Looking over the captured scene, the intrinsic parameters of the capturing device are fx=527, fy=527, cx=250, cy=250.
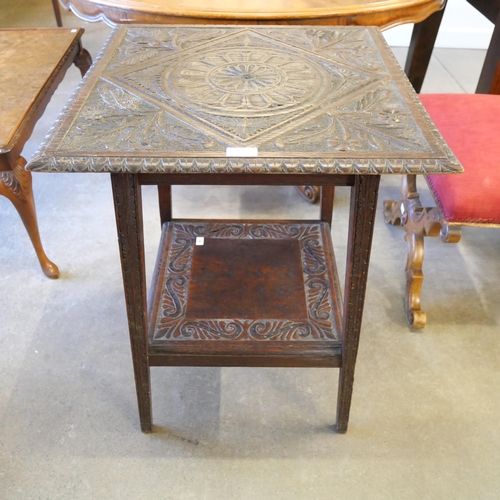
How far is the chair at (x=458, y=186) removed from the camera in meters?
1.19

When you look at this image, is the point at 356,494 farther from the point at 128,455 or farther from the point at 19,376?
the point at 19,376

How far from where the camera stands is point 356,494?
112 centimetres

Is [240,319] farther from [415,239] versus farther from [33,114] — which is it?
[33,114]

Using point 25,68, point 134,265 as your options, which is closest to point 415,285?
point 134,265

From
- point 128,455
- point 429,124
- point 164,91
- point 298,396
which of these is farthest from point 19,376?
point 429,124

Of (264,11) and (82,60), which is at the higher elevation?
(264,11)

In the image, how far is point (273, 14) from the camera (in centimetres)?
134

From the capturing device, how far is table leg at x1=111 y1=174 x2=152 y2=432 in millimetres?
858

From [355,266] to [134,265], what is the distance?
0.40m

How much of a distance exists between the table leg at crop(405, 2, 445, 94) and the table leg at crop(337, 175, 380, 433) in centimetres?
132

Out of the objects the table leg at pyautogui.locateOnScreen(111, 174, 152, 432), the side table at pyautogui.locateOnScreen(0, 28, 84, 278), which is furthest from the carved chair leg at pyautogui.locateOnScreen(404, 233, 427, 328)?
the side table at pyautogui.locateOnScreen(0, 28, 84, 278)

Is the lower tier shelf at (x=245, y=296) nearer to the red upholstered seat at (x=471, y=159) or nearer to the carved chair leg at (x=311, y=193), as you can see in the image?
the red upholstered seat at (x=471, y=159)

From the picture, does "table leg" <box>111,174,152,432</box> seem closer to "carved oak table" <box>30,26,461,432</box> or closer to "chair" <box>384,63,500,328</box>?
"carved oak table" <box>30,26,461,432</box>

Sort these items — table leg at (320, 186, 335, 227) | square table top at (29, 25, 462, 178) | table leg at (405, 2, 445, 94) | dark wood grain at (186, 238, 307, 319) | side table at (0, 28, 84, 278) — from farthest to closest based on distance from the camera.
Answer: table leg at (405, 2, 445, 94), table leg at (320, 186, 335, 227), side table at (0, 28, 84, 278), dark wood grain at (186, 238, 307, 319), square table top at (29, 25, 462, 178)
